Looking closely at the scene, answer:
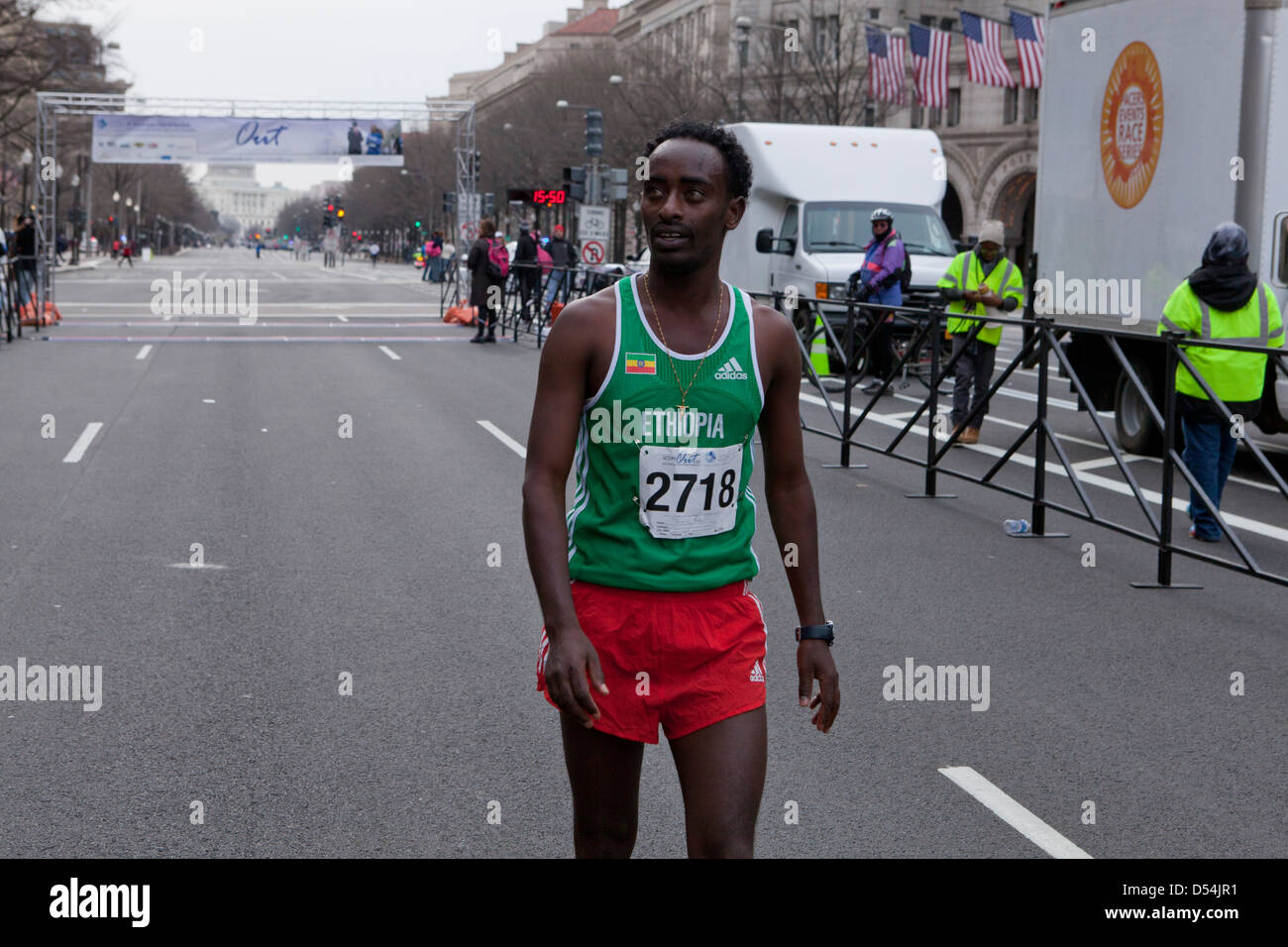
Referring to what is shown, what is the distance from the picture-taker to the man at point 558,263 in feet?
90.0

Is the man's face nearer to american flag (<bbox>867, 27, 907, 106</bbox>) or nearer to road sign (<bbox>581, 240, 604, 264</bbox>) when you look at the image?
road sign (<bbox>581, 240, 604, 264</bbox>)

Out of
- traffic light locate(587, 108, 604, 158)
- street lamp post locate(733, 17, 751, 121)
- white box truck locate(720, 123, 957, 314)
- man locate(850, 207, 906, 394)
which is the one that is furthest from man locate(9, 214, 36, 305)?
street lamp post locate(733, 17, 751, 121)

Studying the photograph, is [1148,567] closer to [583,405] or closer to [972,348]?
[972,348]

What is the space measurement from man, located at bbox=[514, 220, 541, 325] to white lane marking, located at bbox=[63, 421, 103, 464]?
46.0ft

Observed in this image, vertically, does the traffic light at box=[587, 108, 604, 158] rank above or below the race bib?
above

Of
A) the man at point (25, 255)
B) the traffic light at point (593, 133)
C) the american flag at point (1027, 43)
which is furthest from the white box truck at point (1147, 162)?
the traffic light at point (593, 133)

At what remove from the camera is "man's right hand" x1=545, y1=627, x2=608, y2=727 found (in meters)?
3.02

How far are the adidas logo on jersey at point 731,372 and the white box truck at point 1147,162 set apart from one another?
7.51 m

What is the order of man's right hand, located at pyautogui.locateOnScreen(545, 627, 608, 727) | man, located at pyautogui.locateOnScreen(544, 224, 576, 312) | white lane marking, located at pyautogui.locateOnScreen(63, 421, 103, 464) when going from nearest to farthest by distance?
1. man's right hand, located at pyautogui.locateOnScreen(545, 627, 608, 727)
2. white lane marking, located at pyautogui.locateOnScreen(63, 421, 103, 464)
3. man, located at pyautogui.locateOnScreen(544, 224, 576, 312)

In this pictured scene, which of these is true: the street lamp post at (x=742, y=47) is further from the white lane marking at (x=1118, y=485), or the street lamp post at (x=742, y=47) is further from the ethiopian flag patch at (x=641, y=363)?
the ethiopian flag patch at (x=641, y=363)

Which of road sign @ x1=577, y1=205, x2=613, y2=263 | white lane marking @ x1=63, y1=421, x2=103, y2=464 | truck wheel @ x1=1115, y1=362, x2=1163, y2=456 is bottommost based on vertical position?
white lane marking @ x1=63, y1=421, x2=103, y2=464

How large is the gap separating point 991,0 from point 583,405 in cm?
6805
